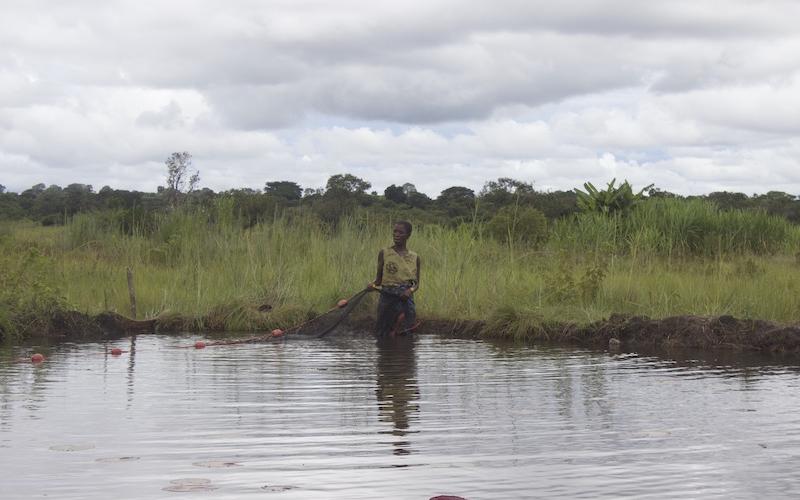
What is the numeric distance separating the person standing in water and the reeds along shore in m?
1.15

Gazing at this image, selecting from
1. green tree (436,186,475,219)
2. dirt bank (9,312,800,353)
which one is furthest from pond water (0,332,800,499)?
green tree (436,186,475,219)

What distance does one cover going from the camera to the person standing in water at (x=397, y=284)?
15.1 m

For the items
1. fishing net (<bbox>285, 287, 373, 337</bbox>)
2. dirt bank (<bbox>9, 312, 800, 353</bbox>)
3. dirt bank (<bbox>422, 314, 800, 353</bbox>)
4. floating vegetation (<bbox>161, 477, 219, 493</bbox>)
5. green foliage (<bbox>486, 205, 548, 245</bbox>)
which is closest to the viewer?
floating vegetation (<bbox>161, 477, 219, 493</bbox>)

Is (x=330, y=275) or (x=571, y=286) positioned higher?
(x=330, y=275)

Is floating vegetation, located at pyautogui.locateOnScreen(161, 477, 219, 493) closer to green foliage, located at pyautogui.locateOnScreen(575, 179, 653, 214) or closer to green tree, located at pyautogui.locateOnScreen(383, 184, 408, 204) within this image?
green foliage, located at pyautogui.locateOnScreen(575, 179, 653, 214)

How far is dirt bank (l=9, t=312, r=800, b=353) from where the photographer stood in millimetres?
13070

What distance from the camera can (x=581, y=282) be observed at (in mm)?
15930

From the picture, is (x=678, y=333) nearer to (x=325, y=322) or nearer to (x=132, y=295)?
(x=325, y=322)

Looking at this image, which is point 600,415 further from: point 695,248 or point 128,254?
point 695,248

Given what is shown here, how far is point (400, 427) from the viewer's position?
26.0 feet

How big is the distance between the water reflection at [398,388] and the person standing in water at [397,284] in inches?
20.2

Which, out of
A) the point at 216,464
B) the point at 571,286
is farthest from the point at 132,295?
the point at 216,464

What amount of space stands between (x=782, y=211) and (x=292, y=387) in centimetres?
3861

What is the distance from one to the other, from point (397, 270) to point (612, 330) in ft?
10.8
